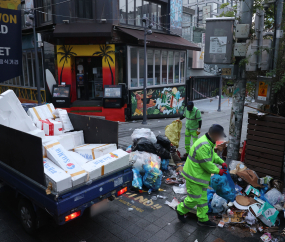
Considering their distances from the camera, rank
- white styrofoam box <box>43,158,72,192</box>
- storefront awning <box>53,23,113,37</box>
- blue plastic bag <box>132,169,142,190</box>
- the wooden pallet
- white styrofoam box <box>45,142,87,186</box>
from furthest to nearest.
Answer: storefront awning <box>53,23,113,37</box> < blue plastic bag <box>132,169,142,190</box> < the wooden pallet < white styrofoam box <box>45,142,87,186</box> < white styrofoam box <box>43,158,72,192</box>

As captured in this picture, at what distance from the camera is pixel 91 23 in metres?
11.9

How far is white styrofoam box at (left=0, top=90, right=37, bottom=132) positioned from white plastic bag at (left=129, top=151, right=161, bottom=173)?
2.31m

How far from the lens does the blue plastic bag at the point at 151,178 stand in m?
5.48

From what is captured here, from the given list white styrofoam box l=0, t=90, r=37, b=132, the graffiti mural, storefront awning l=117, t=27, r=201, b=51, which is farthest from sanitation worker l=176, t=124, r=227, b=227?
the graffiti mural

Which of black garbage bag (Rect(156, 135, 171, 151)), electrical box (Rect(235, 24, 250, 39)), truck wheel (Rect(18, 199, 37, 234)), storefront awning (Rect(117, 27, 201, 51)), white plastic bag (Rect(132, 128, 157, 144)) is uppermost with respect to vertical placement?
storefront awning (Rect(117, 27, 201, 51))

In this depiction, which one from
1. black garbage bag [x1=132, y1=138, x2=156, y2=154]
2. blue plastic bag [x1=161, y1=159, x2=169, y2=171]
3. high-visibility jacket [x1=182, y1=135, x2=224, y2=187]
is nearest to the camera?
high-visibility jacket [x1=182, y1=135, x2=224, y2=187]

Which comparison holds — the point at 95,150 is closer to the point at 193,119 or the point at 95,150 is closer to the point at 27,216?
the point at 27,216

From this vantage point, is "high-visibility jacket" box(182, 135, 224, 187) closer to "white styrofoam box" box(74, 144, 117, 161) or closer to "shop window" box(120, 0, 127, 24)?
"white styrofoam box" box(74, 144, 117, 161)

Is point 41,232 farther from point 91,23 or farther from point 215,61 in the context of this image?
point 91,23

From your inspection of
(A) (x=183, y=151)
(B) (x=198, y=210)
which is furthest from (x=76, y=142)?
(A) (x=183, y=151)

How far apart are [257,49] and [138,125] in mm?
7664

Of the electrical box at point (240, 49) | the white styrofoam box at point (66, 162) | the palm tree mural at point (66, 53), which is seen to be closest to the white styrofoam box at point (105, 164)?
the white styrofoam box at point (66, 162)

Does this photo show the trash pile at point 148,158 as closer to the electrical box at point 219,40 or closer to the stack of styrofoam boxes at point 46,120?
the stack of styrofoam boxes at point 46,120

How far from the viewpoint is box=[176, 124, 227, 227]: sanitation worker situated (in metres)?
4.04
